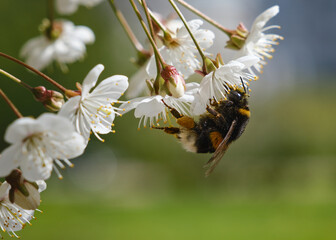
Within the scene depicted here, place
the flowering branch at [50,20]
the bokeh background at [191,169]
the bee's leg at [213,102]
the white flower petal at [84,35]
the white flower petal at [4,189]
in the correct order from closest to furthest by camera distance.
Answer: the white flower petal at [4,189], the bee's leg at [213,102], the flowering branch at [50,20], the white flower petal at [84,35], the bokeh background at [191,169]

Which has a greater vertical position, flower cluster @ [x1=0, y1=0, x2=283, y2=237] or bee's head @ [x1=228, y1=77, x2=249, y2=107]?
flower cluster @ [x1=0, y1=0, x2=283, y2=237]

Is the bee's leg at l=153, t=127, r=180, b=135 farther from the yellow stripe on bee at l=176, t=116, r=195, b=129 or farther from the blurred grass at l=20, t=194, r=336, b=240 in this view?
the blurred grass at l=20, t=194, r=336, b=240

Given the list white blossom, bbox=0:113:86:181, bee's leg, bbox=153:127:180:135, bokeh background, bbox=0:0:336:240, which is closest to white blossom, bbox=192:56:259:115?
bee's leg, bbox=153:127:180:135

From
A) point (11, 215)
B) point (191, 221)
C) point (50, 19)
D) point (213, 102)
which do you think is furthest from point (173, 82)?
point (191, 221)

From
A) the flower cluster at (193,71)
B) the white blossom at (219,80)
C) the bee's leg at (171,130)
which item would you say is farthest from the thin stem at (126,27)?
the white blossom at (219,80)

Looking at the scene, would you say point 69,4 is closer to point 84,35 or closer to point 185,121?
point 84,35

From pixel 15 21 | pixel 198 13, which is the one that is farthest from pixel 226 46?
pixel 15 21

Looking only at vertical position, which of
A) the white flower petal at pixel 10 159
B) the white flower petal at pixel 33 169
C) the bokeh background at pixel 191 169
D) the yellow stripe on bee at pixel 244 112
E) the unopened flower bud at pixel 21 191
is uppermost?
the white flower petal at pixel 10 159

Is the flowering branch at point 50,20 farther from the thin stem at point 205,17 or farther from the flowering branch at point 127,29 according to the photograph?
the thin stem at point 205,17
